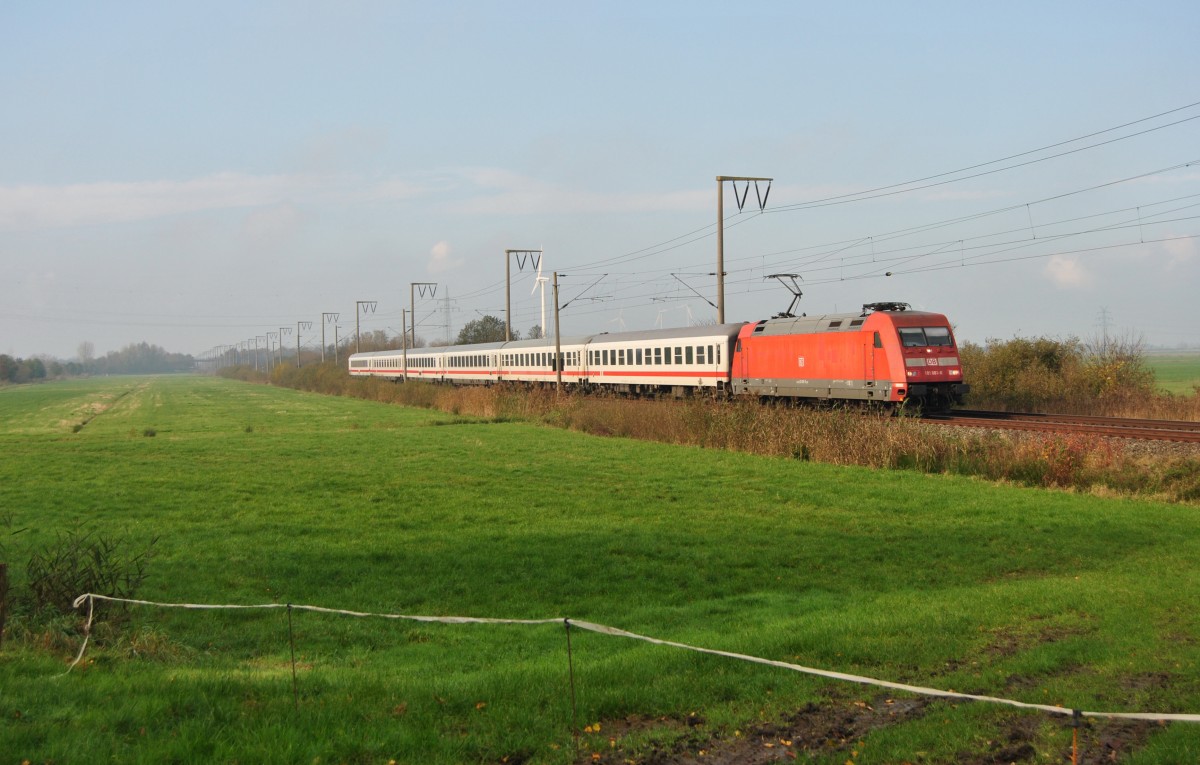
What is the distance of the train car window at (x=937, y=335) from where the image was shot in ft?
85.9

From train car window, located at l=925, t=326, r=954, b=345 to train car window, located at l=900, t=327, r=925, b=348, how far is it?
216 millimetres

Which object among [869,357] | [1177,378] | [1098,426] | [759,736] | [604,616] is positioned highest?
[869,357]

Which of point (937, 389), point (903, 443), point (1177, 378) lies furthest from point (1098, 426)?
point (1177, 378)

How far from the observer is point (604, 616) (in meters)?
10.1

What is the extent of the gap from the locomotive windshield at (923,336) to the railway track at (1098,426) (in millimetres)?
2078

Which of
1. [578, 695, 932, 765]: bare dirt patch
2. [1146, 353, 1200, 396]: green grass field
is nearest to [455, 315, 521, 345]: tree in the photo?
[1146, 353, 1200, 396]: green grass field

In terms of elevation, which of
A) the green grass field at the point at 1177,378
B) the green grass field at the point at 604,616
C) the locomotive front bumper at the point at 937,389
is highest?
the locomotive front bumper at the point at 937,389

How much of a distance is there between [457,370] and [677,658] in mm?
61569

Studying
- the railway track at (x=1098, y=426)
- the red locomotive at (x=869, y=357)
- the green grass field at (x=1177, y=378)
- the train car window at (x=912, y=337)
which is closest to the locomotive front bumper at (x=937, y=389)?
the red locomotive at (x=869, y=357)

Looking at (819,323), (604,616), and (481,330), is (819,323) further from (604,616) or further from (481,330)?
(481,330)

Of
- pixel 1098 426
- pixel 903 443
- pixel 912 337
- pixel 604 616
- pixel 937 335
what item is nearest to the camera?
pixel 604 616

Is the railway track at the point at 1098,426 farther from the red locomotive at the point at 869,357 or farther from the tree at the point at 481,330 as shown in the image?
the tree at the point at 481,330

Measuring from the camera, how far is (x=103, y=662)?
303 inches

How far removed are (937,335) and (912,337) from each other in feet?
3.29
